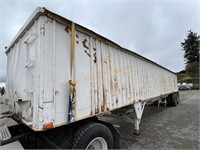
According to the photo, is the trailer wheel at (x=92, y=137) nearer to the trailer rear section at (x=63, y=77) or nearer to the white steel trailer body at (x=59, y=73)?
the trailer rear section at (x=63, y=77)

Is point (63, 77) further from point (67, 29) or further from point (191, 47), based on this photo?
point (191, 47)

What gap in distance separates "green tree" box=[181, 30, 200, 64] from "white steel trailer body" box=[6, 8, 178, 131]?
39.3m

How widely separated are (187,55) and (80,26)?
1614 inches

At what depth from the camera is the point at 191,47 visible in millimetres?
34594

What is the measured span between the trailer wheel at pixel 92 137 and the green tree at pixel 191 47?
3975 centimetres

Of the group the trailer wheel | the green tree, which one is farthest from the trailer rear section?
the green tree

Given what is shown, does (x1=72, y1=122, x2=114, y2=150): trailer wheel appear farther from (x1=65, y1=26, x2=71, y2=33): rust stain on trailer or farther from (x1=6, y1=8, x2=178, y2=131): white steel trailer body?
(x1=65, y1=26, x2=71, y2=33): rust stain on trailer

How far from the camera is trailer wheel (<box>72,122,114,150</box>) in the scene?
2039 mm

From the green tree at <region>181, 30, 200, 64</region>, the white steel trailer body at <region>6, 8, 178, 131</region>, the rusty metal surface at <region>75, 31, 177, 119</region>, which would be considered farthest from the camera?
the green tree at <region>181, 30, 200, 64</region>

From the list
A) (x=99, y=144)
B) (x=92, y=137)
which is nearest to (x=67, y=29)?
(x=92, y=137)

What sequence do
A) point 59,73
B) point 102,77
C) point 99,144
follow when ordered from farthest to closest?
point 102,77 → point 99,144 → point 59,73

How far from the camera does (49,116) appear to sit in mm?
1728

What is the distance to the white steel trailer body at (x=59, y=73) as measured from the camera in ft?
5.70

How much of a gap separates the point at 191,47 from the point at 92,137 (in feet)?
138
